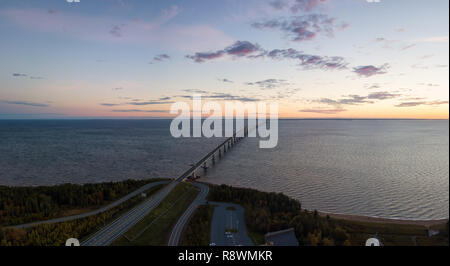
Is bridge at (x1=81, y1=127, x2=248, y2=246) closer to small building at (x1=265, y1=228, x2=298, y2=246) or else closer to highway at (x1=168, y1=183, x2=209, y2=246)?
highway at (x1=168, y1=183, x2=209, y2=246)

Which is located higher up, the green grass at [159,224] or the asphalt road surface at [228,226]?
the green grass at [159,224]

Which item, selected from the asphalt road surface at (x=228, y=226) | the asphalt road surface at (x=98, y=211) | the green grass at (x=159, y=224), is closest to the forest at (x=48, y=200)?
the asphalt road surface at (x=98, y=211)

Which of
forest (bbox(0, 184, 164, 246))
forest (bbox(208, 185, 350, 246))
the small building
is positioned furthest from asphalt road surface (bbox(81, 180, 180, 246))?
the small building

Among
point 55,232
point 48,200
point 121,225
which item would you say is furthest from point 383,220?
point 48,200

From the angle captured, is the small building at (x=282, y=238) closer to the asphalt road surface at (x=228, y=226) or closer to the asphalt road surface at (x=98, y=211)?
the asphalt road surface at (x=228, y=226)

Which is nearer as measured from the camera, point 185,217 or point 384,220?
point 185,217

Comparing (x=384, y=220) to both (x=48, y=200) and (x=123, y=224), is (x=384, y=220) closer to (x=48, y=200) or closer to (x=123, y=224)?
(x=123, y=224)
